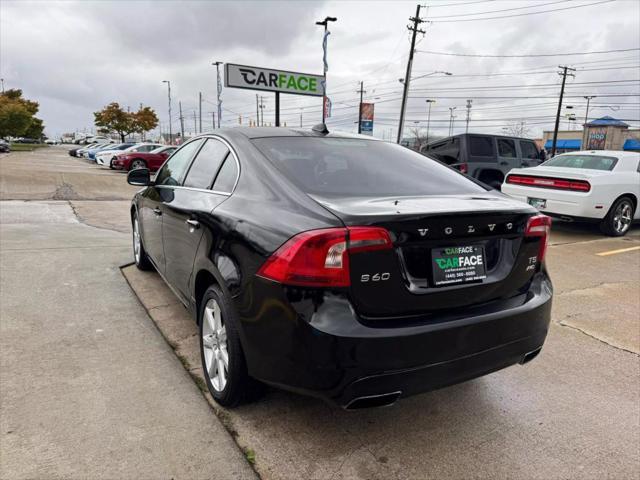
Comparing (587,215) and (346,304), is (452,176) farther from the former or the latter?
(587,215)

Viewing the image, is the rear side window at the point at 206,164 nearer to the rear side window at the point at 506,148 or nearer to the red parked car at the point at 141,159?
the rear side window at the point at 506,148

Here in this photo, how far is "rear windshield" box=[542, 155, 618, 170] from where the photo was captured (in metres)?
8.15

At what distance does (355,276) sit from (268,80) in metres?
16.7

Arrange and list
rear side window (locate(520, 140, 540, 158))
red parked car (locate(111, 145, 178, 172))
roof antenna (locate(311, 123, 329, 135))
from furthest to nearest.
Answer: red parked car (locate(111, 145, 178, 172)) < rear side window (locate(520, 140, 540, 158)) < roof antenna (locate(311, 123, 329, 135))

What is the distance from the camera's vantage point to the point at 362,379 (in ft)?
6.48

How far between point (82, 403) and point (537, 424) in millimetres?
2518

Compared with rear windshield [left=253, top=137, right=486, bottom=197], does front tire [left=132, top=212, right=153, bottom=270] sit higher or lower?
lower

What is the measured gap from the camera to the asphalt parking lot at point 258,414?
2.20 metres

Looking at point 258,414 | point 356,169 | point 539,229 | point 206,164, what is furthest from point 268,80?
point 258,414

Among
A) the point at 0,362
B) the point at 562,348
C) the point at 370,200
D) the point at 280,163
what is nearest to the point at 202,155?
the point at 280,163

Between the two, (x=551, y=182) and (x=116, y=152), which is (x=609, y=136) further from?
(x=551, y=182)

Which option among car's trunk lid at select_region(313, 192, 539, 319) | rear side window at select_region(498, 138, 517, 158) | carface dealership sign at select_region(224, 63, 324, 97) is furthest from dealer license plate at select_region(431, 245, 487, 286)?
carface dealership sign at select_region(224, 63, 324, 97)

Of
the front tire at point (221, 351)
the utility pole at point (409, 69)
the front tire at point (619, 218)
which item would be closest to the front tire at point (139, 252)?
the front tire at point (221, 351)

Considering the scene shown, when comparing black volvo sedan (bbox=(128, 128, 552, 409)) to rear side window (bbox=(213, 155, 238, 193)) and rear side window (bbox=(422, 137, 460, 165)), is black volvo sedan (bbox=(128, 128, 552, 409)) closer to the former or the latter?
rear side window (bbox=(213, 155, 238, 193))
